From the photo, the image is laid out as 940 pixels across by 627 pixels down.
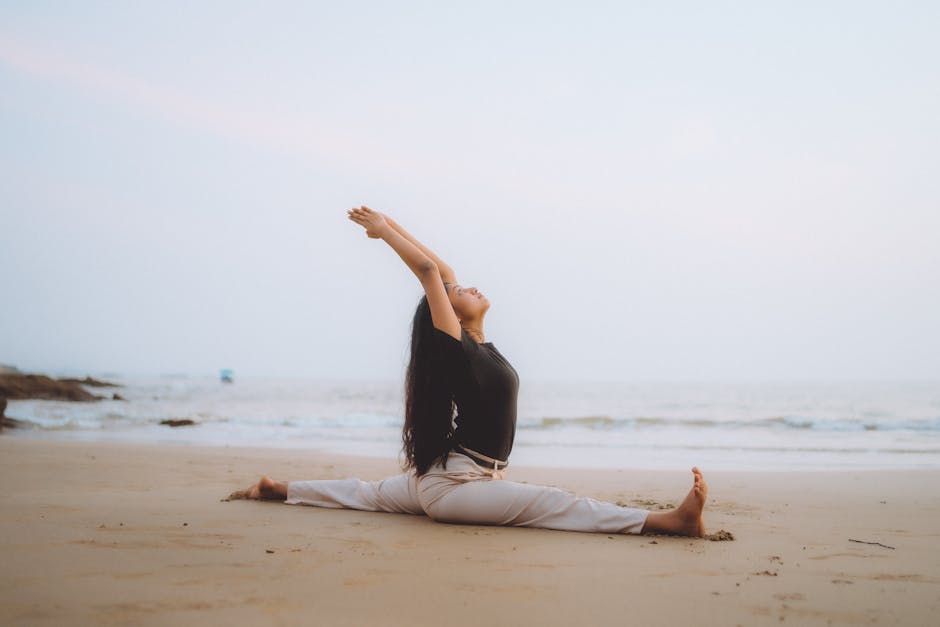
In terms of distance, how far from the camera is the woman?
3.79m

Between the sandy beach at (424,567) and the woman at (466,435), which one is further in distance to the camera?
the woman at (466,435)

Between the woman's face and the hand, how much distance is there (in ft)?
1.84

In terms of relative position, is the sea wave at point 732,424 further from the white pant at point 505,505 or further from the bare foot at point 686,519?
the bare foot at point 686,519

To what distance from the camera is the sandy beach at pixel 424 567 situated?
238 centimetres

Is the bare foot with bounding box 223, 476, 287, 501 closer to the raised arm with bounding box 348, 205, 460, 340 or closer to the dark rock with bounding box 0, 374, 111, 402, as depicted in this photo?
the raised arm with bounding box 348, 205, 460, 340

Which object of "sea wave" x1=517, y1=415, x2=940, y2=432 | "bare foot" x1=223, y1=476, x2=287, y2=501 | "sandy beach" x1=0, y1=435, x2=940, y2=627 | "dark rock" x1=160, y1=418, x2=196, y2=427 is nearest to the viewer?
"sandy beach" x1=0, y1=435, x2=940, y2=627

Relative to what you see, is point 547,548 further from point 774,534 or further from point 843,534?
point 843,534

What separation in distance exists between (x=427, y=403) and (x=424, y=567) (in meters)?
1.08

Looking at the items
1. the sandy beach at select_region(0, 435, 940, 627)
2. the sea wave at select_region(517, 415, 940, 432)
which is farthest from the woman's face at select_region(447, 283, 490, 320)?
the sea wave at select_region(517, 415, 940, 432)

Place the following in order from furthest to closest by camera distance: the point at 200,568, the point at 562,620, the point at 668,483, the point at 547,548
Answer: the point at 668,483, the point at 547,548, the point at 200,568, the point at 562,620

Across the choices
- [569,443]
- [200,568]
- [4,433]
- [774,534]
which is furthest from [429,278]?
[4,433]

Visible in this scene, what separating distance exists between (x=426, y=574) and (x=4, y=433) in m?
13.3

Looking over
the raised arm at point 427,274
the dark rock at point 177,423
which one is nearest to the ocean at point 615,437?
the dark rock at point 177,423

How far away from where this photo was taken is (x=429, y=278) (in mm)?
3676
